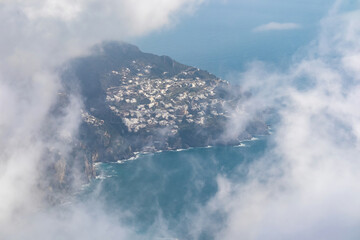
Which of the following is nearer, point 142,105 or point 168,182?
point 168,182

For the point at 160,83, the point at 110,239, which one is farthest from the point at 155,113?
the point at 110,239

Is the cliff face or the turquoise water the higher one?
the cliff face

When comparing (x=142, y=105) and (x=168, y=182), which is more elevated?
(x=142, y=105)

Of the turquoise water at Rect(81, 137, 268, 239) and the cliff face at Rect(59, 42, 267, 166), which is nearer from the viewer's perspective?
the turquoise water at Rect(81, 137, 268, 239)

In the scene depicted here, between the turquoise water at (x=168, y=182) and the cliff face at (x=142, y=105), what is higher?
the cliff face at (x=142, y=105)
